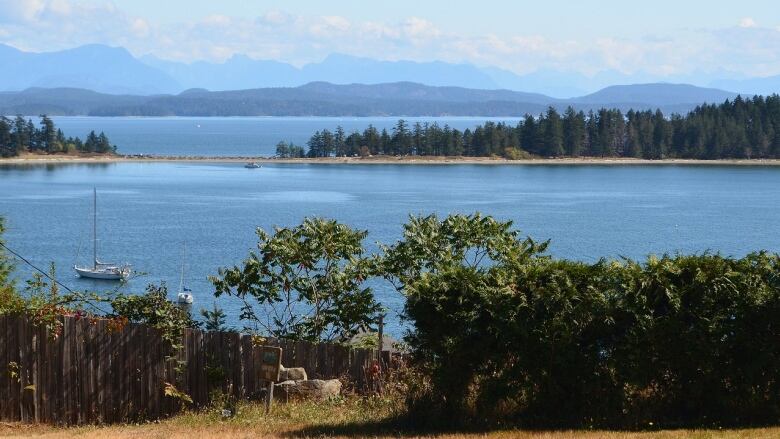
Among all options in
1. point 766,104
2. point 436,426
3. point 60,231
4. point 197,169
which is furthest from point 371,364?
point 766,104

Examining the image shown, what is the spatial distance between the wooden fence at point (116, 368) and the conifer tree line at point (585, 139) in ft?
558

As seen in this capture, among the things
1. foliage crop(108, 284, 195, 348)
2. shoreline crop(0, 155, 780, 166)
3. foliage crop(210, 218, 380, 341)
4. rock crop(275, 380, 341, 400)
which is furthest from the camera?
shoreline crop(0, 155, 780, 166)

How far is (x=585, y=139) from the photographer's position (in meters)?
192

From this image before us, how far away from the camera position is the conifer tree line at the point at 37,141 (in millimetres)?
Result: 177750

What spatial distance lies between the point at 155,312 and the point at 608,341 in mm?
5841

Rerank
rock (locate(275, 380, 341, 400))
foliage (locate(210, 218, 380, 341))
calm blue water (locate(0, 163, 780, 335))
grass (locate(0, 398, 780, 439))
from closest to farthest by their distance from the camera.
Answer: grass (locate(0, 398, 780, 439)) → rock (locate(275, 380, 341, 400)) → foliage (locate(210, 218, 380, 341)) → calm blue water (locate(0, 163, 780, 335))

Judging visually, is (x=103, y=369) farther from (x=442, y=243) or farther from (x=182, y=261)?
(x=182, y=261)

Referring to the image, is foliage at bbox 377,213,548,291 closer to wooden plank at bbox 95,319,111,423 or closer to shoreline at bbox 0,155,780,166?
wooden plank at bbox 95,319,111,423

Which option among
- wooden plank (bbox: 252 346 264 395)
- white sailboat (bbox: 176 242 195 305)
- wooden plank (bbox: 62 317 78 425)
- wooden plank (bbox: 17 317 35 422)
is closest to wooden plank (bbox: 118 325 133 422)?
wooden plank (bbox: 62 317 78 425)

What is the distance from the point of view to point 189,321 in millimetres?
15188

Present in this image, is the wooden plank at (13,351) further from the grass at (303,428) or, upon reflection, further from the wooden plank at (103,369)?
the wooden plank at (103,369)

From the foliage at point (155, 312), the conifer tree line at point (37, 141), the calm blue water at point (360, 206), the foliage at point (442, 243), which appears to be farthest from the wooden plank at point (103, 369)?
the conifer tree line at point (37, 141)

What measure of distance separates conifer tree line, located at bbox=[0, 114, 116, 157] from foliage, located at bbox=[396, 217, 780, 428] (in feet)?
570

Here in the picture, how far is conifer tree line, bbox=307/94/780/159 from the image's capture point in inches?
7313
